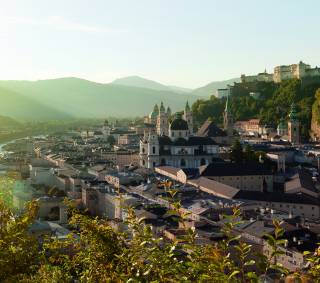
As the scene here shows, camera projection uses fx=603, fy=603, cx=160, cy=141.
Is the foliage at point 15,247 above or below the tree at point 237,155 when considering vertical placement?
above

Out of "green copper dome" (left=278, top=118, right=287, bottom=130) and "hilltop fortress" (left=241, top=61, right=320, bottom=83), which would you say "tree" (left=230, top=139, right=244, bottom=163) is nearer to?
"green copper dome" (left=278, top=118, right=287, bottom=130)

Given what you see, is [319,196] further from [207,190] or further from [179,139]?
[179,139]

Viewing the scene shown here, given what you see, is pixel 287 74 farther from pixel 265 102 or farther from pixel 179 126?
pixel 179 126

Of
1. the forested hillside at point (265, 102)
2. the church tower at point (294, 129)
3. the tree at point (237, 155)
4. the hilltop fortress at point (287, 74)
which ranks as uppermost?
the hilltop fortress at point (287, 74)

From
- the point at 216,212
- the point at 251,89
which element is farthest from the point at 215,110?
the point at 216,212

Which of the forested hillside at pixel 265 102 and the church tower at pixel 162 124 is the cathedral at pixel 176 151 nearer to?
the church tower at pixel 162 124

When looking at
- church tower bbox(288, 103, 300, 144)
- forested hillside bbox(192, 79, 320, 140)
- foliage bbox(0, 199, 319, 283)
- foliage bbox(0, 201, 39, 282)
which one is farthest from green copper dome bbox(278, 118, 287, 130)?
foliage bbox(0, 201, 39, 282)

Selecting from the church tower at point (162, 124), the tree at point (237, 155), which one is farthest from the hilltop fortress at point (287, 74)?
the tree at point (237, 155)
